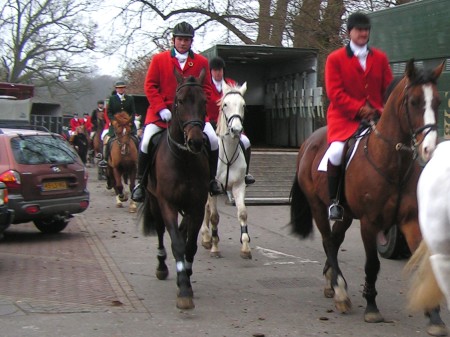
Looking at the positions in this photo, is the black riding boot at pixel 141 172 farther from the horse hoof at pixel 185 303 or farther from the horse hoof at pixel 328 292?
the horse hoof at pixel 328 292

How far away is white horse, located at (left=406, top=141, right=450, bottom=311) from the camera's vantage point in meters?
3.80

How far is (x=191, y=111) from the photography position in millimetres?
6223

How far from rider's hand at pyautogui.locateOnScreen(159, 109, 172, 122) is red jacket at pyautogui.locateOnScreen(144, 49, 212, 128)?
8 cm

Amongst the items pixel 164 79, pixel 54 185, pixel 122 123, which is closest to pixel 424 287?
pixel 164 79

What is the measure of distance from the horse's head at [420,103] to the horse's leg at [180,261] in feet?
8.23

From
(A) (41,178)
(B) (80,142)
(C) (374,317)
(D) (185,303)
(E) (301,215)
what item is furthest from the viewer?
(B) (80,142)

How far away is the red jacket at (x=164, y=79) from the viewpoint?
7.14 m

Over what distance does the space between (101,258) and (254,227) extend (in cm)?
370

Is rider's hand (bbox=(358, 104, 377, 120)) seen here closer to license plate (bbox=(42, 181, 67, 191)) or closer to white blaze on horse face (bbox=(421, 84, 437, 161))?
white blaze on horse face (bbox=(421, 84, 437, 161))

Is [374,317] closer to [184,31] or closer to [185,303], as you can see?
[185,303]

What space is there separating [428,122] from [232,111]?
14.3 feet

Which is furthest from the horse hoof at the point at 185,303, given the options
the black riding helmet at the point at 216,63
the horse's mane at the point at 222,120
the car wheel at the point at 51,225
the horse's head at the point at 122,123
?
the horse's head at the point at 122,123

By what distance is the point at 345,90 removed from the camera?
21.3 ft

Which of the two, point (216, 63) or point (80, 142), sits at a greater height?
point (216, 63)
